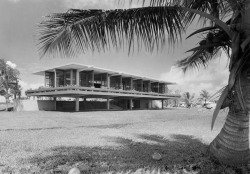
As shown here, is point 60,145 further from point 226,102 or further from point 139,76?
point 139,76

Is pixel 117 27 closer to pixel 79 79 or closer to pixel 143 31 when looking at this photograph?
pixel 143 31

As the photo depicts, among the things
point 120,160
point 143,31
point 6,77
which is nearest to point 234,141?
point 120,160

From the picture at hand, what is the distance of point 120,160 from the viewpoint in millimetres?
4277

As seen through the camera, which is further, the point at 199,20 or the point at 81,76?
the point at 81,76

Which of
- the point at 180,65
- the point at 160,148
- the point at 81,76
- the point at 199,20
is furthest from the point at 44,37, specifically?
the point at 81,76

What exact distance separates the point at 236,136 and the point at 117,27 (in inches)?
141

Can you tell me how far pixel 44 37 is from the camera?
3295mm

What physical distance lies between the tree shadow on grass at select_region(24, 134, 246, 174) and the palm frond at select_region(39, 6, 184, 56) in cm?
257

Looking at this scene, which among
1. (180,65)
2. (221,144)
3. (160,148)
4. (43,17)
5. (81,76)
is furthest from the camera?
(81,76)

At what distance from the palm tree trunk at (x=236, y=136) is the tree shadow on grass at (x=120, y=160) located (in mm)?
311

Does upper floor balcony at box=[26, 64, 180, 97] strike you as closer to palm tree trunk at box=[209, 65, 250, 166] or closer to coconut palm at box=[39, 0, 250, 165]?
coconut palm at box=[39, 0, 250, 165]

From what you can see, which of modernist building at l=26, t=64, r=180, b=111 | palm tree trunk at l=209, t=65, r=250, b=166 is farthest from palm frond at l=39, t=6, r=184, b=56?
modernist building at l=26, t=64, r=180, b=111

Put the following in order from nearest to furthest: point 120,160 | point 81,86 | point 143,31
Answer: point 143,31 < point 120,160 < point 81,86

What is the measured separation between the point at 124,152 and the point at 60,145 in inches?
87.2
